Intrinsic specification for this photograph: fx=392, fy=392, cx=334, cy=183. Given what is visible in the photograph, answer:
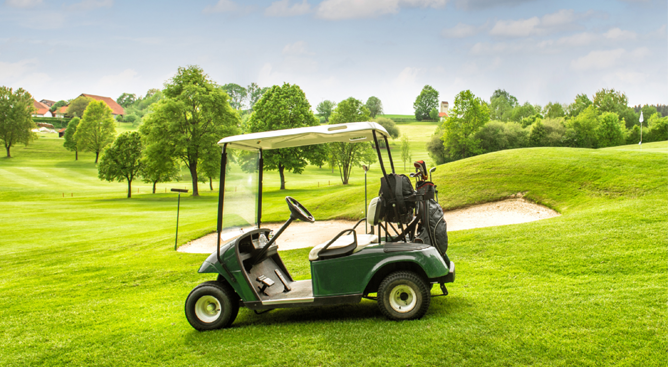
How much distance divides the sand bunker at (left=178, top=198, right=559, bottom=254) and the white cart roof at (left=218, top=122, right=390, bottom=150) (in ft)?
23.3

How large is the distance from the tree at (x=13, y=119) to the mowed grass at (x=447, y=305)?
62502 mm

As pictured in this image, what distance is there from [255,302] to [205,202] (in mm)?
28007

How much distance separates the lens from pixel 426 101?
127m

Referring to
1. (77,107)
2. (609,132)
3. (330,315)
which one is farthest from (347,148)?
(77,107)

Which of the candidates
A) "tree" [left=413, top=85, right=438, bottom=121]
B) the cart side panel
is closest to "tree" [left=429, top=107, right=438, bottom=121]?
"tree" [left=413, top=85, right=438, bottom=121]

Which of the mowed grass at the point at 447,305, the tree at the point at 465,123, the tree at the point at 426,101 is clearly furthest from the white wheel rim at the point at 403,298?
the tree at the point at 426,101

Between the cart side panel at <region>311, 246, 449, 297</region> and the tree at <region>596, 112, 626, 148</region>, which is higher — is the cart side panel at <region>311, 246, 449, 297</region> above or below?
below

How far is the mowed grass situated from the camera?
12.5ft

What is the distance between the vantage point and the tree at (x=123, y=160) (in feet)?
122

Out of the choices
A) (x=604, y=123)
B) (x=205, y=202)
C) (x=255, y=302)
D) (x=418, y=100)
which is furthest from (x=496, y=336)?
(x=418, y=100)

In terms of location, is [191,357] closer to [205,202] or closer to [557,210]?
[557,210]

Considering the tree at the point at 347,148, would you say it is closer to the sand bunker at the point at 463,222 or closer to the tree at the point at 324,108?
the sand bunker at the point at 463,222

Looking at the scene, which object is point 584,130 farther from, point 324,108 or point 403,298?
point 403,298

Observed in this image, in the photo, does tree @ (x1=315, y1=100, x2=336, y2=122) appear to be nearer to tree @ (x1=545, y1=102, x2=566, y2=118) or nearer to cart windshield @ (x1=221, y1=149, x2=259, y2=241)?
tree @ (x1=545, y1=102, x2=566, y2=118)
